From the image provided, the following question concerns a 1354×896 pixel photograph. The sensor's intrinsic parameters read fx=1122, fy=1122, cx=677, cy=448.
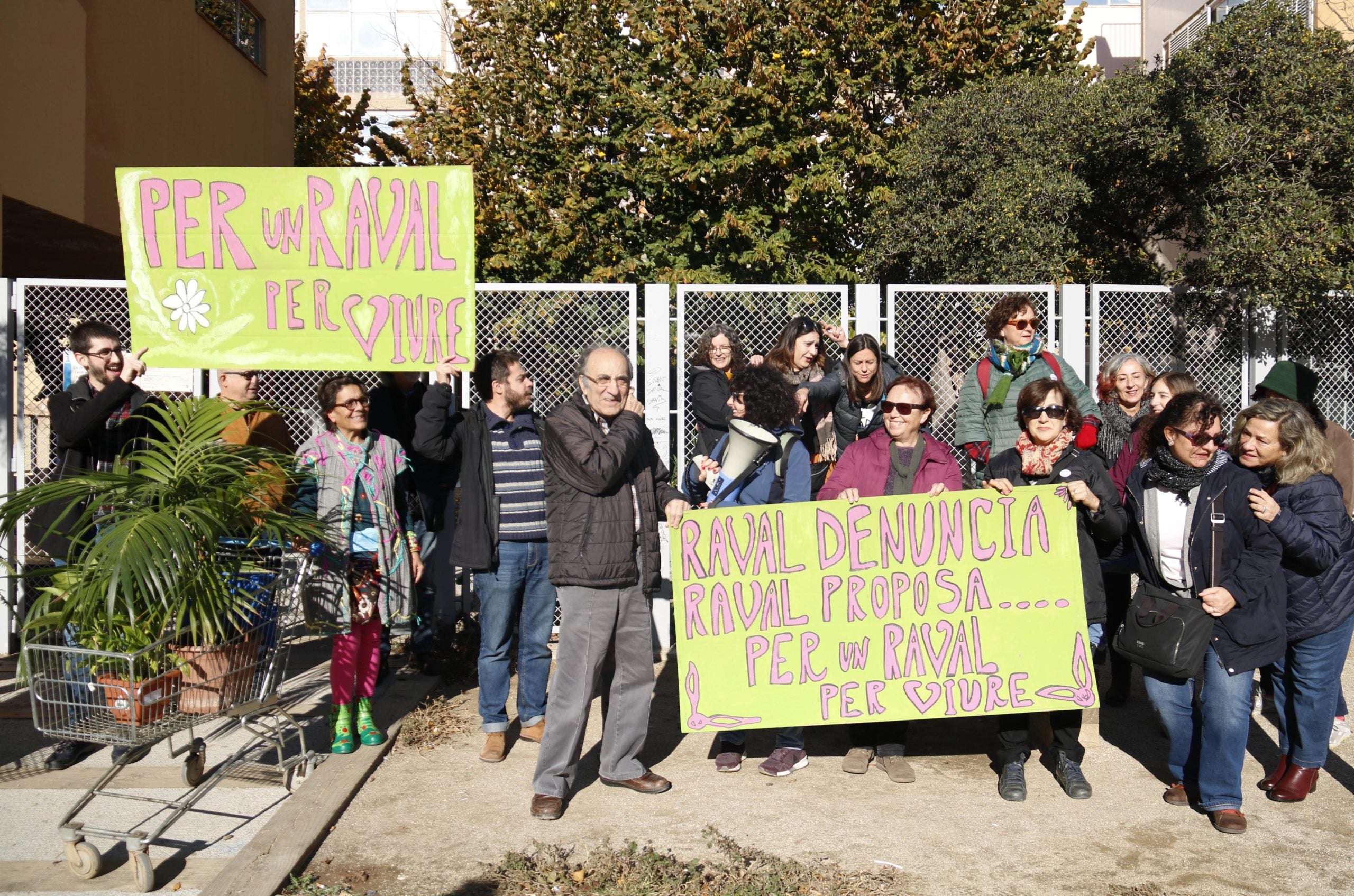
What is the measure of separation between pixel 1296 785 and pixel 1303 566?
103 centimetres

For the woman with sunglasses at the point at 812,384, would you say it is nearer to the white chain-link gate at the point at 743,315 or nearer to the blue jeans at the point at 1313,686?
the white chain-link gate at the point at 743,315

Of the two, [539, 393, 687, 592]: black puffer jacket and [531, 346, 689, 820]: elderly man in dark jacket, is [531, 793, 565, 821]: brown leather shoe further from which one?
[539, 393, 687, 592]: black puffer jacket

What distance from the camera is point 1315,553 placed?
4688 millimetres

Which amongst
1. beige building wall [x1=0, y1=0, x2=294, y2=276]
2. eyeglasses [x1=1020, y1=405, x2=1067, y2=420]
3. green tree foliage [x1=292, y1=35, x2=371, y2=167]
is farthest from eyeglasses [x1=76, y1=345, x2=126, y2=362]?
green tree foliage [x1=292, y1=35, x2=371, y2=167]

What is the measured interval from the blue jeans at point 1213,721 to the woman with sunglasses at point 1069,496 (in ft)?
1.37

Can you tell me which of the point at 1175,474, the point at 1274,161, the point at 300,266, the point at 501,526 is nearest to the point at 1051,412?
the point at 1175,474

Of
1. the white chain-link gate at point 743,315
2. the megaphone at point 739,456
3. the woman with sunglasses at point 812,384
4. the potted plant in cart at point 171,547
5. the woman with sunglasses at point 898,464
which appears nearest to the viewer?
the potted plant in cart at point 171,547

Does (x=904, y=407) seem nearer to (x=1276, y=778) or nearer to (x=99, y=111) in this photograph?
(x=1276, y=778)

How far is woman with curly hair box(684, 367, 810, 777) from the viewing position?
5219 mm

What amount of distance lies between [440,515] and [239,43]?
37.1ft

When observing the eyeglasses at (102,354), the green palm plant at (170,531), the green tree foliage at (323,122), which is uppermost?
the green tree foliage at (323,122)

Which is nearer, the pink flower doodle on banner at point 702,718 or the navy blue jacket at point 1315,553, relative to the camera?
the navy blue jacket at point 1315,553

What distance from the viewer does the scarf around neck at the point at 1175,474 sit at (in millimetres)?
4672

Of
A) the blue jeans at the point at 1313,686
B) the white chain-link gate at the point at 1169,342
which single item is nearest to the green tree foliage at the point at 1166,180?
the white chain-link gate at the point at 1169,342
